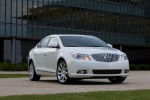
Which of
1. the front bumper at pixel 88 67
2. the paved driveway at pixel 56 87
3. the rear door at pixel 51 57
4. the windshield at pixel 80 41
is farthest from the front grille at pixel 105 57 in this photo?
the rear door at pixel 51 57

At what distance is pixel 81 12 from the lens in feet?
175

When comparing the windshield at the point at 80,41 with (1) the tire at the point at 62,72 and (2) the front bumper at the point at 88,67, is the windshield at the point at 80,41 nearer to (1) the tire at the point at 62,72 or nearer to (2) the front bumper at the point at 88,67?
(1) the tire at the point at 62,72

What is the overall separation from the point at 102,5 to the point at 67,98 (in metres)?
47.9

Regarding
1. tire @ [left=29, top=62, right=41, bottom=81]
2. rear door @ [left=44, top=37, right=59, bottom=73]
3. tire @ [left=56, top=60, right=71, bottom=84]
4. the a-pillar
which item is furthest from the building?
tire @ [left=56, top=60, right=71, bottom=84]

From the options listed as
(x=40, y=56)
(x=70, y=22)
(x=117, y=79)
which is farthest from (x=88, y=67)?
(x=70, y=22)

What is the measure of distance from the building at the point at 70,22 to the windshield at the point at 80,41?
3126cm

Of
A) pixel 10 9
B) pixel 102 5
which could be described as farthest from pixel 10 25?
pixel 102 5

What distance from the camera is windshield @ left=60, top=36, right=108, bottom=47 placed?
47.3 feet

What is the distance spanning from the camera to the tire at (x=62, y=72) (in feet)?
44.8

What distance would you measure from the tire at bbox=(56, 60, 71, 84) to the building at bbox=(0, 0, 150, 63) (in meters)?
32.1

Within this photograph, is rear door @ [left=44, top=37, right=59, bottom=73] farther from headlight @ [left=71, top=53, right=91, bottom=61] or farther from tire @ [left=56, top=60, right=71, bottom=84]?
headlight @ [left=71, top=53, right=91, bottom=61]

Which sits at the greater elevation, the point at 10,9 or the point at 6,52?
the point at 10,9

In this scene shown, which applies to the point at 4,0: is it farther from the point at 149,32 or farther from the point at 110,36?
the point at 149,32

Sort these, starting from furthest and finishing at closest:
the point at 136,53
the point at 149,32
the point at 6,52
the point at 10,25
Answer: the point at 136,53
the point at 149,32
the point at 6,52
the point at 10,25
